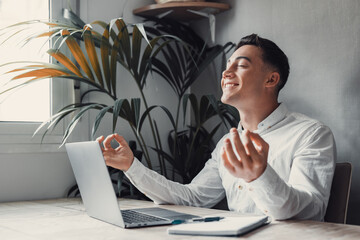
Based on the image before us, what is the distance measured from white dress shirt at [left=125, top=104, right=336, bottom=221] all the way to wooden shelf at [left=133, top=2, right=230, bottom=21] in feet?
2.88

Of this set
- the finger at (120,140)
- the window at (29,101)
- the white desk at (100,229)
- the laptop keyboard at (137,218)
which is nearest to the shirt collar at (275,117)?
the white desk at (100,229)

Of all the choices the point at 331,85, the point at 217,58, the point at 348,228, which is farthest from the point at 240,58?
the point at 348,228

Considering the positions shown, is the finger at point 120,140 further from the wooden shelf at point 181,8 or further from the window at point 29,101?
the wooden shelf at point 181,8

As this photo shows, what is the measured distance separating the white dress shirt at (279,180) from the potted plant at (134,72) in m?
0.37

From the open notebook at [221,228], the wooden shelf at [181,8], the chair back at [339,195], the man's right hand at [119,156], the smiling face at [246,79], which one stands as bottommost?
the chair back at [339,195]

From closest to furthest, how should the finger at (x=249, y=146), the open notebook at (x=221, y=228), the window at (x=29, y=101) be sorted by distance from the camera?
1. the open notebook at (x=221, y=228)
2. the finger at (x=249, y=146)
3. the window at (x=29, y=101)

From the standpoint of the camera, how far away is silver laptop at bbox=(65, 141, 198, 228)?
1.46m

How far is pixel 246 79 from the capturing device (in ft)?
7.16

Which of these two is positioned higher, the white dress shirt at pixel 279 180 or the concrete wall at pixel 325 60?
the concrete wall at pixel 325 60

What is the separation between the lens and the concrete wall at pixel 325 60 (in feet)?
7.64

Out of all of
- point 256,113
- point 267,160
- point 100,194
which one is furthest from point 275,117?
point 100,194

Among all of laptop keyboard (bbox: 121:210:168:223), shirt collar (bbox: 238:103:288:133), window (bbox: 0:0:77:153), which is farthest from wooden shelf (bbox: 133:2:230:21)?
laptop keyboard (bbox: 121:210:168:223)

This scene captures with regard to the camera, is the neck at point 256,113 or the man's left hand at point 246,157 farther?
the neck at point 256,113

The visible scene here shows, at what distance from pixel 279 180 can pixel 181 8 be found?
1650 mm
